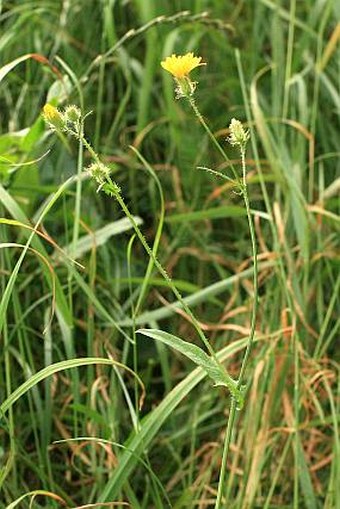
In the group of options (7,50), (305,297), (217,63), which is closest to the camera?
(305,297)

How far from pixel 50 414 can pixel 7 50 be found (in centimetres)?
61

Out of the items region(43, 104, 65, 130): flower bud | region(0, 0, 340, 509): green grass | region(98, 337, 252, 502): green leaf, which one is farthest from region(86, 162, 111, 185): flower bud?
region(98, 337, 252, 502): green leaf

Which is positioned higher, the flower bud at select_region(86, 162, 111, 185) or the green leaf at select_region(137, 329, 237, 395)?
the flower bud at select_region(86, 162, 111, 185)

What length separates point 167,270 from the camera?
1.40 meters

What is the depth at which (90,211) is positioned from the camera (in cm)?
138

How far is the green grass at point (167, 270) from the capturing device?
42.0 inches

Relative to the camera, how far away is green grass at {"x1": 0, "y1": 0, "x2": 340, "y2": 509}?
107 cm

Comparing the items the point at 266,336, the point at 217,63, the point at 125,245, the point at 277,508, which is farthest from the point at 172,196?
the point at 277,508

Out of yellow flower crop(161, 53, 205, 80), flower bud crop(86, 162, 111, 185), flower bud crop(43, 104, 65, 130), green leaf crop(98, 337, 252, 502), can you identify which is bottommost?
green leaf crop(98, 337, 252, 502)

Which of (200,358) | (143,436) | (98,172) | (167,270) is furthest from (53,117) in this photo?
(167,270)

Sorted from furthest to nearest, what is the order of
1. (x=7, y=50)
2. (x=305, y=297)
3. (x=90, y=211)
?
(x=7, y=50) → (x=90, y=211) → (x=305, y=297)

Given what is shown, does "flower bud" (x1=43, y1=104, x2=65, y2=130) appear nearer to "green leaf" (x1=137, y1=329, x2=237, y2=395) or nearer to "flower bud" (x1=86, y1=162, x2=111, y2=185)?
"flower bud" (x1=86, y1=162, x2=111, y2=185)

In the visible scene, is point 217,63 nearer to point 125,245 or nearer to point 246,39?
point 246,39

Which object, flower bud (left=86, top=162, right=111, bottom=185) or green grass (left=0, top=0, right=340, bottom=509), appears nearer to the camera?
flower bud (left=86, top=162, right=111, bottom=185)
